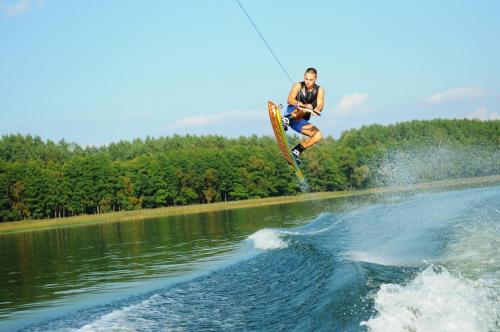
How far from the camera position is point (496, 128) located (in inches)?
4203

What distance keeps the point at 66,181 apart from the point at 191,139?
49934mm

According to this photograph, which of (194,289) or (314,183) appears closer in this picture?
(194,289)

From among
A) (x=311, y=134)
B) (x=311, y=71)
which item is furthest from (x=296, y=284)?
(x=311, y=71)

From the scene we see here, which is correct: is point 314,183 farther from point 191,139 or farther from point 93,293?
point 93,293

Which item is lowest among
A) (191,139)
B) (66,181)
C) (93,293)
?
(93,293)

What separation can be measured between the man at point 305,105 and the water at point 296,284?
284 cm

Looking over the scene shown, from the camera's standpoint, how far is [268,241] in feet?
64.1

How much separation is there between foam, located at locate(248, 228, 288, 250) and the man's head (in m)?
6.66

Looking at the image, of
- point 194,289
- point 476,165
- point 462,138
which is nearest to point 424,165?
point 476,165

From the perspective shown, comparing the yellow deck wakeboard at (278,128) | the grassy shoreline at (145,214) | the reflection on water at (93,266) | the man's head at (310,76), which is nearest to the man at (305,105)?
the man's head at (310,76)

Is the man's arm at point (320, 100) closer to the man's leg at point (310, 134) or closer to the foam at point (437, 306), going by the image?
the man's leg at point (310, 134)

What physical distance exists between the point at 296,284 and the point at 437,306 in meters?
4.88

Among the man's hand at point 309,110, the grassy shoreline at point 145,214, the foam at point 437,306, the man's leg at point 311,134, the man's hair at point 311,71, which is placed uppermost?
the man's hair at point 311,71

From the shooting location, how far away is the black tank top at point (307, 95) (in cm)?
1157
